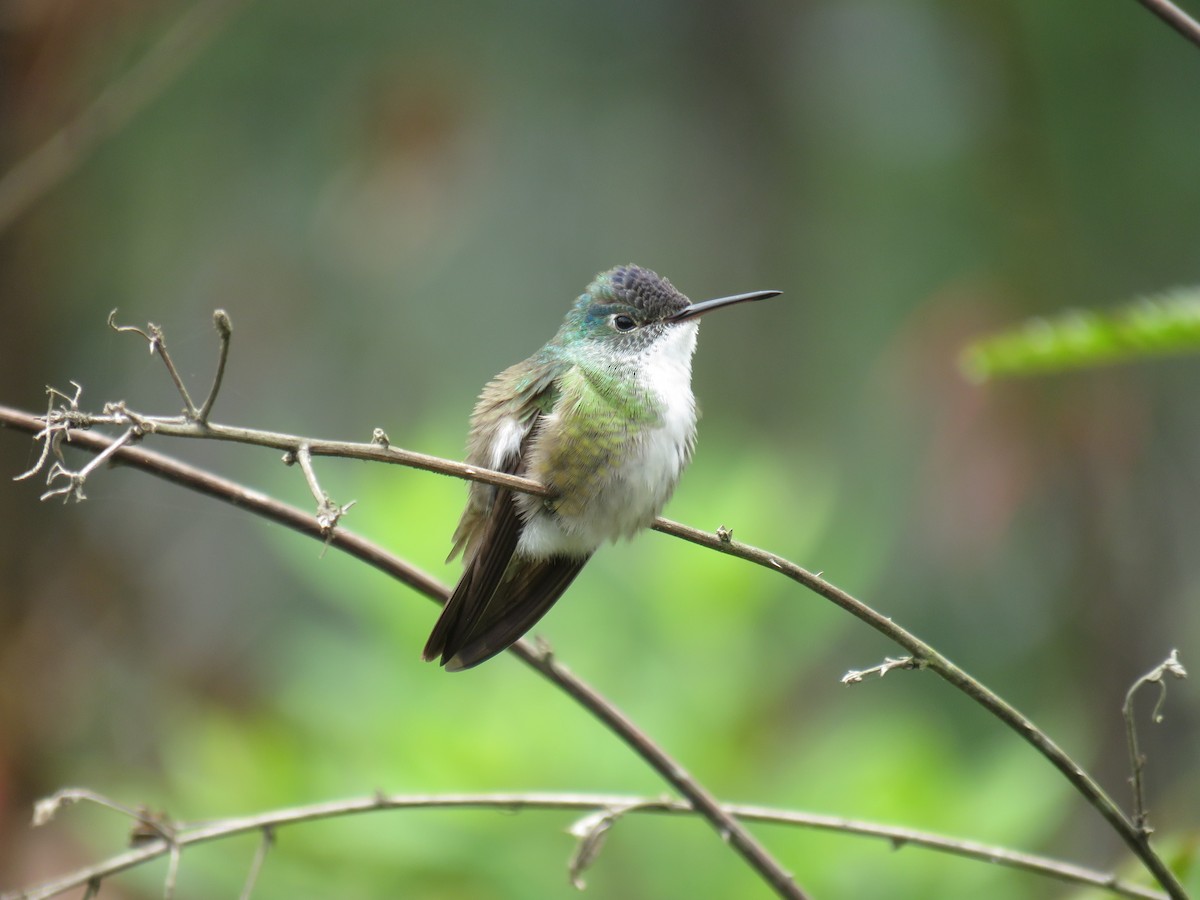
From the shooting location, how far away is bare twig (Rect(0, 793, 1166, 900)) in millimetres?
1666

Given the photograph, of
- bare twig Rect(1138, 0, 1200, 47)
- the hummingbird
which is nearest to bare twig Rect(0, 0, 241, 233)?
the hummingbird

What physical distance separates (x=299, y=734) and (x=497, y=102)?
4243 mm

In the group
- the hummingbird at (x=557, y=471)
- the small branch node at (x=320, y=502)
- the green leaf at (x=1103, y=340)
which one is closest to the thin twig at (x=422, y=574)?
the small branch node at (x=320, y=502)

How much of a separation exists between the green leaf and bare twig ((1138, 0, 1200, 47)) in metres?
0.34

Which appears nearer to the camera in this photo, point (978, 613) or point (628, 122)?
point (978, 613)

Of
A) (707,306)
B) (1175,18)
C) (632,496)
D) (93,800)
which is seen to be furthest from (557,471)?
(1175,18)

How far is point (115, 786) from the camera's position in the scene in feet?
11.4

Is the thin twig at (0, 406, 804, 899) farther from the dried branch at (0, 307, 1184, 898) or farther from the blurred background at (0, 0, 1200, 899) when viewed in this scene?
the blurred background at (0, 0, 1200, 899)

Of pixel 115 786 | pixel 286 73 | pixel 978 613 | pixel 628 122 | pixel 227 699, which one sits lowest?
pixel 115 786

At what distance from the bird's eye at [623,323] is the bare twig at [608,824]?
1309 millimetres

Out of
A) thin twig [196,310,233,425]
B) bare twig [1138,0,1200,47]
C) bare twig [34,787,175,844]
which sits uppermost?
bare twig [1138,0,1200,47]

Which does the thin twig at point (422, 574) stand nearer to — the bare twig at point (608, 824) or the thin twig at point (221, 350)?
the bare twig at point (608, 824)

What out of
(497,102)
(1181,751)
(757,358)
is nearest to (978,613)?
(1181,751)

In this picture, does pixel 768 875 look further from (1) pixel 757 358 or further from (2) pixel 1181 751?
(1) pixel 757 358
